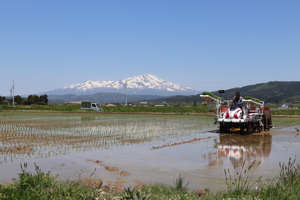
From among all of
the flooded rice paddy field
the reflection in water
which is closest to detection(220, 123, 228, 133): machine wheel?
A: the reflection in water

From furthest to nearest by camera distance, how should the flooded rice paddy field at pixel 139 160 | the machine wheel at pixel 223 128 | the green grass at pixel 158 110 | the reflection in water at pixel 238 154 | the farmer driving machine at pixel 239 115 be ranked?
1. the green grass at pixel 158 110
2. the machine wheel at pixel 223 128
3. the farmer driving machine at pixel 239 115
4. the reflection in water at pixel 238 154
5. the flooded rice paddy field at pixel 139 160

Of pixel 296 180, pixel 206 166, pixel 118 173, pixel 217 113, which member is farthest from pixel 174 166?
pixel 217 113

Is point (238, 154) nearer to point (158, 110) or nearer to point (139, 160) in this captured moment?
point (139, 160)

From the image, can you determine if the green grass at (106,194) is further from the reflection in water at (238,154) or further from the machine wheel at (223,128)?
the machine wheel at (223,128)

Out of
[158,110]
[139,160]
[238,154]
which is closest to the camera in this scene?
[139,160]

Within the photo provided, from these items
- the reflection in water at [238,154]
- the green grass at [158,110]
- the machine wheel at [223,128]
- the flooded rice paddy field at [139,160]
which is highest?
the green grass at [158,110]

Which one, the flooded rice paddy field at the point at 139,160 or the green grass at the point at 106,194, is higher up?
the green grass at the point at 106,194

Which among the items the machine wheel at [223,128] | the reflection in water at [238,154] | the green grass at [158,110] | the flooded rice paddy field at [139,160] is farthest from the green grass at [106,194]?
the green grass at [158,110]

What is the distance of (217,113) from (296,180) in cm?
1436

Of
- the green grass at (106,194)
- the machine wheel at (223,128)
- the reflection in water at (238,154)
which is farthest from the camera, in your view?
the machine wheel at (223,128)

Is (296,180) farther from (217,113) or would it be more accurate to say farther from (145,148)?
(217,113)

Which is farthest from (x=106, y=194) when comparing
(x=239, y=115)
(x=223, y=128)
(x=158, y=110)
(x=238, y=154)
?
(x=158, y=110)

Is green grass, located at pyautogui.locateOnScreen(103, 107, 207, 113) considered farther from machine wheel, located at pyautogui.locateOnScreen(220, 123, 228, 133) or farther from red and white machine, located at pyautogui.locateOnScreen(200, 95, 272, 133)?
machine wheel, located at pyautogui.locateOnScreen(220, 123, 228, 133)

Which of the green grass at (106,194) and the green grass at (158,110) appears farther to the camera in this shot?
the green grass at (158,110)
